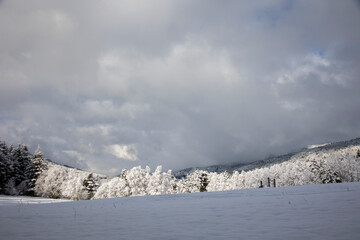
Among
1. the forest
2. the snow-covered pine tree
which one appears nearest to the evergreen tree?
the forest

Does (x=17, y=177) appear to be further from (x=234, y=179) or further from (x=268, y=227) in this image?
(x=234, y=179)

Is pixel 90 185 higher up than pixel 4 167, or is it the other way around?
pixel 4 167

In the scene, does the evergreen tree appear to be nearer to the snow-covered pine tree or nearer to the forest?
the forest

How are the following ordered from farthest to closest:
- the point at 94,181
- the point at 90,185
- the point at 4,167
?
the point at 94,181 < the point at 90,185 < the point at 4,167

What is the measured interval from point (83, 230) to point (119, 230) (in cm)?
120

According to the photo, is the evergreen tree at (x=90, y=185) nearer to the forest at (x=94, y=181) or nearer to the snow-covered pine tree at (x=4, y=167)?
the forest at (x=94, y=181)

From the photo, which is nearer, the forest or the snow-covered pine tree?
the snow-covered pine tree

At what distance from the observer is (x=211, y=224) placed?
7.40 meters

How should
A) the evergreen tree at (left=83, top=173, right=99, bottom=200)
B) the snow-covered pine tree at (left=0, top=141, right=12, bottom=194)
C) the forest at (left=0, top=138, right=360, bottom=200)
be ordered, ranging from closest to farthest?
the snow-covered pine tree at (left=0, top=141, right=12, bottom=194)
the forest at (left=0, top=138, right=360, bottom=200)
the evergreen tree at (left=83, top=173, right=99, bottom=200)

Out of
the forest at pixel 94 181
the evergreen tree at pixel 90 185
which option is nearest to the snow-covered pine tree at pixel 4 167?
the forest at pixel 94 181

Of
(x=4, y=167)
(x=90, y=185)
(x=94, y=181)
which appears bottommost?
(x=90, y=185)

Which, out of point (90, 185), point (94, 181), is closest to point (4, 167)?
point (90, 185)

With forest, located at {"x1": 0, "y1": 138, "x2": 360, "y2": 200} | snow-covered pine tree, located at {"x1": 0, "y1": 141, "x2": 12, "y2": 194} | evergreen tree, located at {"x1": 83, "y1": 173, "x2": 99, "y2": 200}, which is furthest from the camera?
evergreen tree, located at {"x1": 83, "y1": 173, "x2": 99, "y2": 200}

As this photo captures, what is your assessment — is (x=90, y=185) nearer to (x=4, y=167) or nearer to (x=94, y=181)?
(x=94, y=181)
